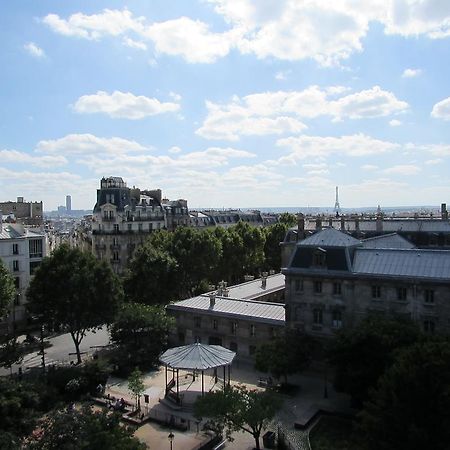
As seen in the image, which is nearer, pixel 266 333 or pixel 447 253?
pixel 447 253

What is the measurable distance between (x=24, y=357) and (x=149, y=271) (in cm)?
1807

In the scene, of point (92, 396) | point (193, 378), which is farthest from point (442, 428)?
point (92, 396)

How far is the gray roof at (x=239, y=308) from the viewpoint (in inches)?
1977

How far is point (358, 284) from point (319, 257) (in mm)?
4381

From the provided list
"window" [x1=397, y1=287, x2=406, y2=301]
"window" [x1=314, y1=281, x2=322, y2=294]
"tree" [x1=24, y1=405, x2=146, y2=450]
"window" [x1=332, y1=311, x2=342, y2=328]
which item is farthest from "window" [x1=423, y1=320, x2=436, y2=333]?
"tree" [x1=24, y1=405, x2=146, y2=450]

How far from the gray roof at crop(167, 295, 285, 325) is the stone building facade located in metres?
3.59

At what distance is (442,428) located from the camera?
23.8 metres

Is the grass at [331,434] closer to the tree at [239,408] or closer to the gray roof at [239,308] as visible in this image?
the tree at [239,408]

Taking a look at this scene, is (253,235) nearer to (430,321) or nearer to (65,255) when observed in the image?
(65,255)

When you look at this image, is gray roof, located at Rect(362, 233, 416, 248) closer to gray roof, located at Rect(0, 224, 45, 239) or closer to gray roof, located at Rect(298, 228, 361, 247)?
gray roof, located at Rect(298, 228, 361, 247)

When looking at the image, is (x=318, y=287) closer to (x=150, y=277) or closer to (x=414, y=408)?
(x=414, y=408)

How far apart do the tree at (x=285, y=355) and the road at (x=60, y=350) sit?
2334 centimetres

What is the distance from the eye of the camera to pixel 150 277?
64.0m

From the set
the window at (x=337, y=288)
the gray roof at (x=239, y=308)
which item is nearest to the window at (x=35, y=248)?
the gray roof at (x=239, y=308)
